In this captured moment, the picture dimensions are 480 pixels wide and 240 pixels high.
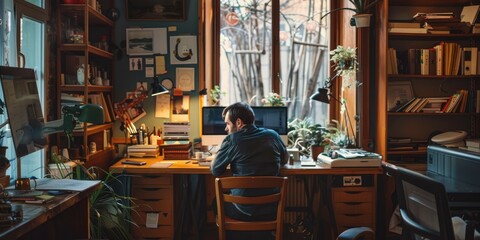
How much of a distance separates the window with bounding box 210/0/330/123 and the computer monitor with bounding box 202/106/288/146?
0.61 m

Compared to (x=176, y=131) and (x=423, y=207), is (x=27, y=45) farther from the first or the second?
(x=423, y=207)

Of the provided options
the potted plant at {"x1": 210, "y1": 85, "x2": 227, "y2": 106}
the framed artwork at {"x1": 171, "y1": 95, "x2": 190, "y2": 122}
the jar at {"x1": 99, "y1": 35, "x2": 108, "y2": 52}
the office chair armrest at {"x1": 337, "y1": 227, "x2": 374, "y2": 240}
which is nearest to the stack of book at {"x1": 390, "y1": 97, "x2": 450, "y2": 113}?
the potted plant at {"x1": 210, "y1": 85, "x2": 227, "y2": 106}

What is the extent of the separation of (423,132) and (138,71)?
2.55m

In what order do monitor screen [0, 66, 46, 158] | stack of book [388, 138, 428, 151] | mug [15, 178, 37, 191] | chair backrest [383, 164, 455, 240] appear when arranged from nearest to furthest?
1. chair backrest [383, 164, 455, 240]
2. monitor screen [0, 66, 46, 158]
3. mug [15, 178, 37, 191]
4. stack of book [388, 138, 428, 151]

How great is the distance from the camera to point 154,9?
4.61 meters

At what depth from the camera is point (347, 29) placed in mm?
4785

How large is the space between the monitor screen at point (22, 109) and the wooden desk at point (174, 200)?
1.46m

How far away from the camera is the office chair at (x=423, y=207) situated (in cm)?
218

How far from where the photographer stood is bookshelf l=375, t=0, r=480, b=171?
439 cm

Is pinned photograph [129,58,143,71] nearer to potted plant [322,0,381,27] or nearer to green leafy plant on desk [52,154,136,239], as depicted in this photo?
green leafy plant on desk [52,154,136,239]

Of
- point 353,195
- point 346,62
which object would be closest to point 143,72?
point 346,62

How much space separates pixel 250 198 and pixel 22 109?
4.51 ft

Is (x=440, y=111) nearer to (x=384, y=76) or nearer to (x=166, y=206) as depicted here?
(x=384, y=76)

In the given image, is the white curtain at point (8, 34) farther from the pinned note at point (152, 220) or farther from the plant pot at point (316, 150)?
the plant pot at point (316, 150)
